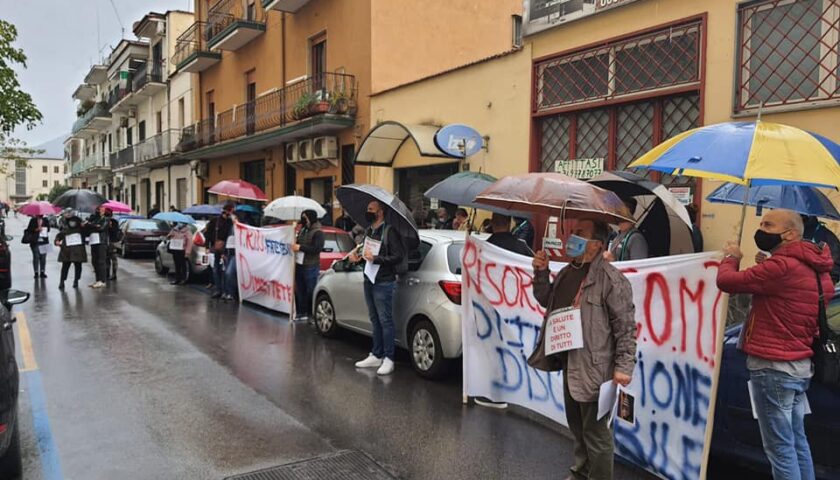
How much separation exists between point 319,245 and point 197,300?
12.1ft

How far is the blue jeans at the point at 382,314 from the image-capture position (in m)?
6.73

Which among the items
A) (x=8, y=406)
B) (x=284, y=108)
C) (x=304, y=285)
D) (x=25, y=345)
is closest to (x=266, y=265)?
(x=304, y=285)

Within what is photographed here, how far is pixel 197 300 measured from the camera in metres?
11.9

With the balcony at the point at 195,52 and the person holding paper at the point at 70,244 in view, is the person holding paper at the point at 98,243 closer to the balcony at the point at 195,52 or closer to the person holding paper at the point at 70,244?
the person holding paper at the point at 70,244

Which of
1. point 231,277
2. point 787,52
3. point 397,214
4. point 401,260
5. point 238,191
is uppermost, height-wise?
point 787,52

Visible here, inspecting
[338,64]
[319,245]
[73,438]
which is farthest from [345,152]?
[73,438]

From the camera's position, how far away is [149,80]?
32906 millimetres

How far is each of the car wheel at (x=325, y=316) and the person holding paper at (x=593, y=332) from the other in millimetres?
5013

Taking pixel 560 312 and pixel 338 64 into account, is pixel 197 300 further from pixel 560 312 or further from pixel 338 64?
pixel 560 312

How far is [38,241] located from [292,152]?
23.7 ft

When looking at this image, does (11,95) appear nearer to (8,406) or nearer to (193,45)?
(193,45)

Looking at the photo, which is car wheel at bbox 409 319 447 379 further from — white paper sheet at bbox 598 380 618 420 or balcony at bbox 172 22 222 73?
balcony at bbox 172 22 222 73

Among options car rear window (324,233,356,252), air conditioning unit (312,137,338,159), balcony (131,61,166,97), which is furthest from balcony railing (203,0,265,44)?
car rear window (324,233,356,252)

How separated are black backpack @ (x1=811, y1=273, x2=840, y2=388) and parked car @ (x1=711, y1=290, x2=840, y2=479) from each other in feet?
0.71
